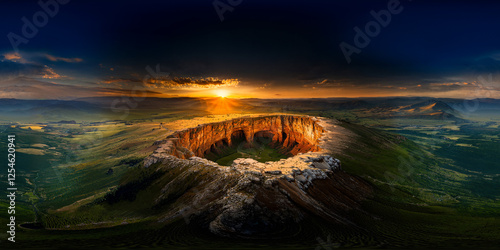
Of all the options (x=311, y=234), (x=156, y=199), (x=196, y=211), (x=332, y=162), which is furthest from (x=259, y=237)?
(x=332, y=162)

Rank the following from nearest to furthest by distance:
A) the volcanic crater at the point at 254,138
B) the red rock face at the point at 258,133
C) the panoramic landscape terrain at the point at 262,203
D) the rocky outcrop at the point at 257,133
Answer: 1. the panoramic landscape terrain at the point at 262,203
2. the rocky outcrop at the point at 257,133
3. the red rock face at the point at 258,133
4. the volcanic crater at the point at 254,138

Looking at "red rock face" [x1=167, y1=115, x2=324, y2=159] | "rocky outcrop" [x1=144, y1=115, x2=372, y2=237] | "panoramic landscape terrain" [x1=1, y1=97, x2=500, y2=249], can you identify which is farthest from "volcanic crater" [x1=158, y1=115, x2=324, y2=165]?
"rocky outcrop" [x1=144, y1=115, x2=372, y2=237]

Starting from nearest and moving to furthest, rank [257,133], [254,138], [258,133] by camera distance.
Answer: [254,138]
[257,133]
[258,133]

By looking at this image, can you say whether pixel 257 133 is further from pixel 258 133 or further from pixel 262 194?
pixel 262 194

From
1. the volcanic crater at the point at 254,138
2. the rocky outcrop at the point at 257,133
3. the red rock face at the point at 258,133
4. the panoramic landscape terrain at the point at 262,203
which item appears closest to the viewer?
the panoramic landscape terrain at the point at 262,203

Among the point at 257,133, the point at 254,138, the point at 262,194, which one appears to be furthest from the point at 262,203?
the point at 257,133

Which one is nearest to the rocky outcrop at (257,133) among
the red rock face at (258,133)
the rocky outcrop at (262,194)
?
the red rock face at (258,133)

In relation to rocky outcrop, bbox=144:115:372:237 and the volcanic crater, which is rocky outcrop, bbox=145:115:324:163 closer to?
the volcanic crater

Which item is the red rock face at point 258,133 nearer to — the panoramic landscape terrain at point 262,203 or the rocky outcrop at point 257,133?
the rocky outcrop at point 257,133
